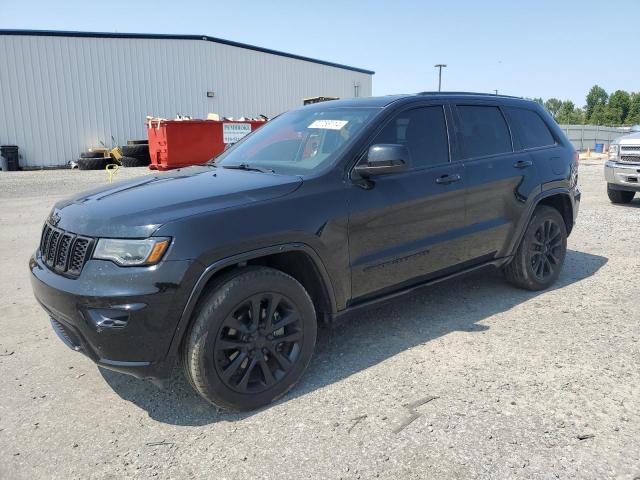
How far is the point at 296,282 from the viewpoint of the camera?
3.04 metres

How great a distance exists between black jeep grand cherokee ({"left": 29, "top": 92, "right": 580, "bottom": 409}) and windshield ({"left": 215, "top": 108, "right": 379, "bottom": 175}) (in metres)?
0.02

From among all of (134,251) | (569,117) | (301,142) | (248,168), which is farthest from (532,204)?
(569,117)

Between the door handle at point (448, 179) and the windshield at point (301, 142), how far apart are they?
71cm

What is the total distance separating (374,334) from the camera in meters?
3.96

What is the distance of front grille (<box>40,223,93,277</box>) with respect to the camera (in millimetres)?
2697

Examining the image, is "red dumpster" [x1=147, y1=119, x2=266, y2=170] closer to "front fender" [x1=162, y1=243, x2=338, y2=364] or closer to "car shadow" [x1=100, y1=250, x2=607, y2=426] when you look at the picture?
"car shadow" [x1=100, y1=250, x2=607, y2=426]

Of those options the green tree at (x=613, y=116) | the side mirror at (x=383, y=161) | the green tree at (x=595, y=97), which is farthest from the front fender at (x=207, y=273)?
the green tree at (x=595, y=97)

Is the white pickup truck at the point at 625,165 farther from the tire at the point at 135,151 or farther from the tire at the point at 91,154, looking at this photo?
the tire at the point at 91,154

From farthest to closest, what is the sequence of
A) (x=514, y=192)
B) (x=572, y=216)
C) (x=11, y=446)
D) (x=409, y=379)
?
1. (x=572, y=216)
2. (x=514, y=192)
3. (x=409, y=379)
4. (x=11, y=446)

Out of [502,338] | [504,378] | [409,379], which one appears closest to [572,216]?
[502,338]

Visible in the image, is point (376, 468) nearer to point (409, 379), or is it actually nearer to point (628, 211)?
point (409, 379)

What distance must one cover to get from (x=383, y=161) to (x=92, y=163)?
19.6m

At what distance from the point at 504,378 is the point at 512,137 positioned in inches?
92.9

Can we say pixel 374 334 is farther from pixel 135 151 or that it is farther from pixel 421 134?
pixel 135 151
